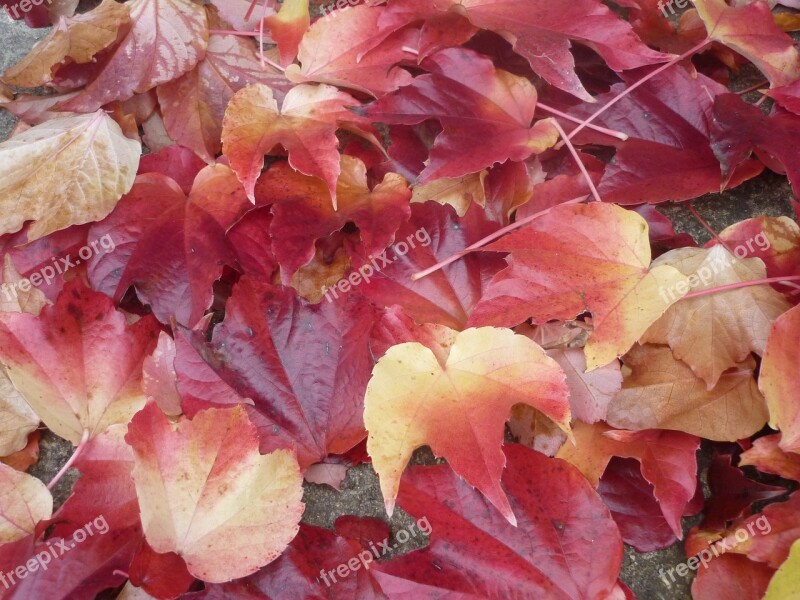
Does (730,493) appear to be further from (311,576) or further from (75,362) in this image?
(75,362)

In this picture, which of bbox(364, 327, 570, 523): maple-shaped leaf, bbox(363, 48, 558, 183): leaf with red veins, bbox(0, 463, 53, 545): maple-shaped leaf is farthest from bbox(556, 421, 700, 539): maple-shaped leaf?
bbox(0, 463, 53, 545): maple-shaped leaf

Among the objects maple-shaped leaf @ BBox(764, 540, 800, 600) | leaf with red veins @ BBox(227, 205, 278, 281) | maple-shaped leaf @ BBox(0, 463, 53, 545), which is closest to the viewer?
maple-shaped leaf @ BBox(764, 540, 800, 600)

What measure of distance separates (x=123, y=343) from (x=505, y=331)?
0.46 meters

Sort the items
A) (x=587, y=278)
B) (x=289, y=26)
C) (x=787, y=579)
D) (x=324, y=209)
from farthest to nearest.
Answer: (x=289, y=26), (x=324, y=209), (x=587, y=278), (x=787, y=579)

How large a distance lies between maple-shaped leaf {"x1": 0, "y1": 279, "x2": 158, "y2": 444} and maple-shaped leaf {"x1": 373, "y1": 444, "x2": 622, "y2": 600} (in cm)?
38

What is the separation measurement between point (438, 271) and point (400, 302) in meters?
0.06

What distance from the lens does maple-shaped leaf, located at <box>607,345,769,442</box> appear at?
0.78m

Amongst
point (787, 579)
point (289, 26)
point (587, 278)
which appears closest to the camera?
point (787, 579)

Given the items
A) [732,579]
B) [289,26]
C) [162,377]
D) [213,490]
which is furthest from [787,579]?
[289,26]

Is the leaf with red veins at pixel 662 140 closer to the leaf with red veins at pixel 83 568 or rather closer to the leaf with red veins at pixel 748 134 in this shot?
the leaf with red veins at pixel 748 134

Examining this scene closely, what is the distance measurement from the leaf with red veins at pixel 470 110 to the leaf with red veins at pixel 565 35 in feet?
0.15

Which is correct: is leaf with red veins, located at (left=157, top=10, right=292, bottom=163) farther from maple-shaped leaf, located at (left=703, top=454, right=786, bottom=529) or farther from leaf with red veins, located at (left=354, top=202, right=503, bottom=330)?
maple-shaped leaf, located at (left=703, top=454, right=786, bottom=529)

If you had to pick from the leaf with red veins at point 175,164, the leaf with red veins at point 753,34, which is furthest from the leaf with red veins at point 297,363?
the leaf with red veins at point 753,34

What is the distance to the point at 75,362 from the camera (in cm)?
83
